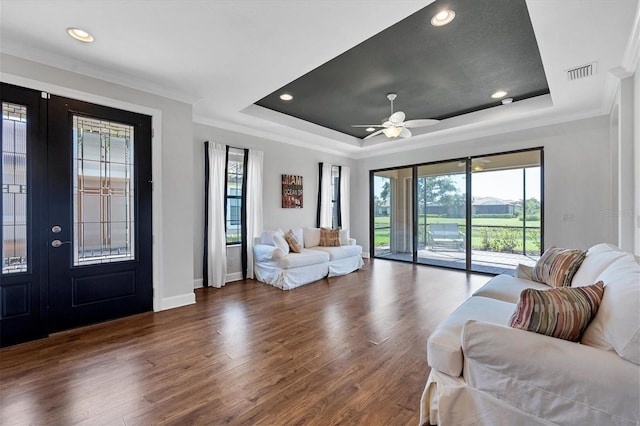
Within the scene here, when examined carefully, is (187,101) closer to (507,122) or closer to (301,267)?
(301,267)

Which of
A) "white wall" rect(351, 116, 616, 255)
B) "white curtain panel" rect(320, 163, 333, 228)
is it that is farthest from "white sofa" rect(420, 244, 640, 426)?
"white curtain panel" rect(320, 163, 333, 228)

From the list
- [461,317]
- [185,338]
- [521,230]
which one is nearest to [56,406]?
[185,338]

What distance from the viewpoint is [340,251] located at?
5.52m

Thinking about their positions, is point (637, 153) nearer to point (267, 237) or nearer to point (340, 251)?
point (340, 251)

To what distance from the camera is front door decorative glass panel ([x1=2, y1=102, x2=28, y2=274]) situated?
8.54 ft

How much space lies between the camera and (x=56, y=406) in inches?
71.1

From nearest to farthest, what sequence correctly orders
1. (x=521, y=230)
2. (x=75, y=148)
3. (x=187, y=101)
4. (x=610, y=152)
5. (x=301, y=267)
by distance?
(x=75, y=148) < (x=187, y=101) < (x=610, y=152) < (x=301, y=267) < (x=521, y=230)

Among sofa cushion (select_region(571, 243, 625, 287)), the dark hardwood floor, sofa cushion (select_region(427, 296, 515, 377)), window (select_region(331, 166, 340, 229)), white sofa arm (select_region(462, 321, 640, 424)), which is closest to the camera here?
white sofa arm (select_region(462, 321, 640, 424))

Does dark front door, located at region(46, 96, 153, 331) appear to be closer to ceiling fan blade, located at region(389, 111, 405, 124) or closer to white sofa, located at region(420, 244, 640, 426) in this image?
ceiling fan blade, located at region(389, 111, 405, 124)

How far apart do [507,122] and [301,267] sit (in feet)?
14.4

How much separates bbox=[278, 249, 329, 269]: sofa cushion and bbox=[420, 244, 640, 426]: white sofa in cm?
308

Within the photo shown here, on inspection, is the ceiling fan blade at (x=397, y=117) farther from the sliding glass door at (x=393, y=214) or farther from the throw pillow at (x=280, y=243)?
the sliding glass door at (x=393, y=214)

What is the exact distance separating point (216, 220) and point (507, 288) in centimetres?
415

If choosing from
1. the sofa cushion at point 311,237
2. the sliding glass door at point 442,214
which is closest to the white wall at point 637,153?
the sliding glass door at point 442,214
